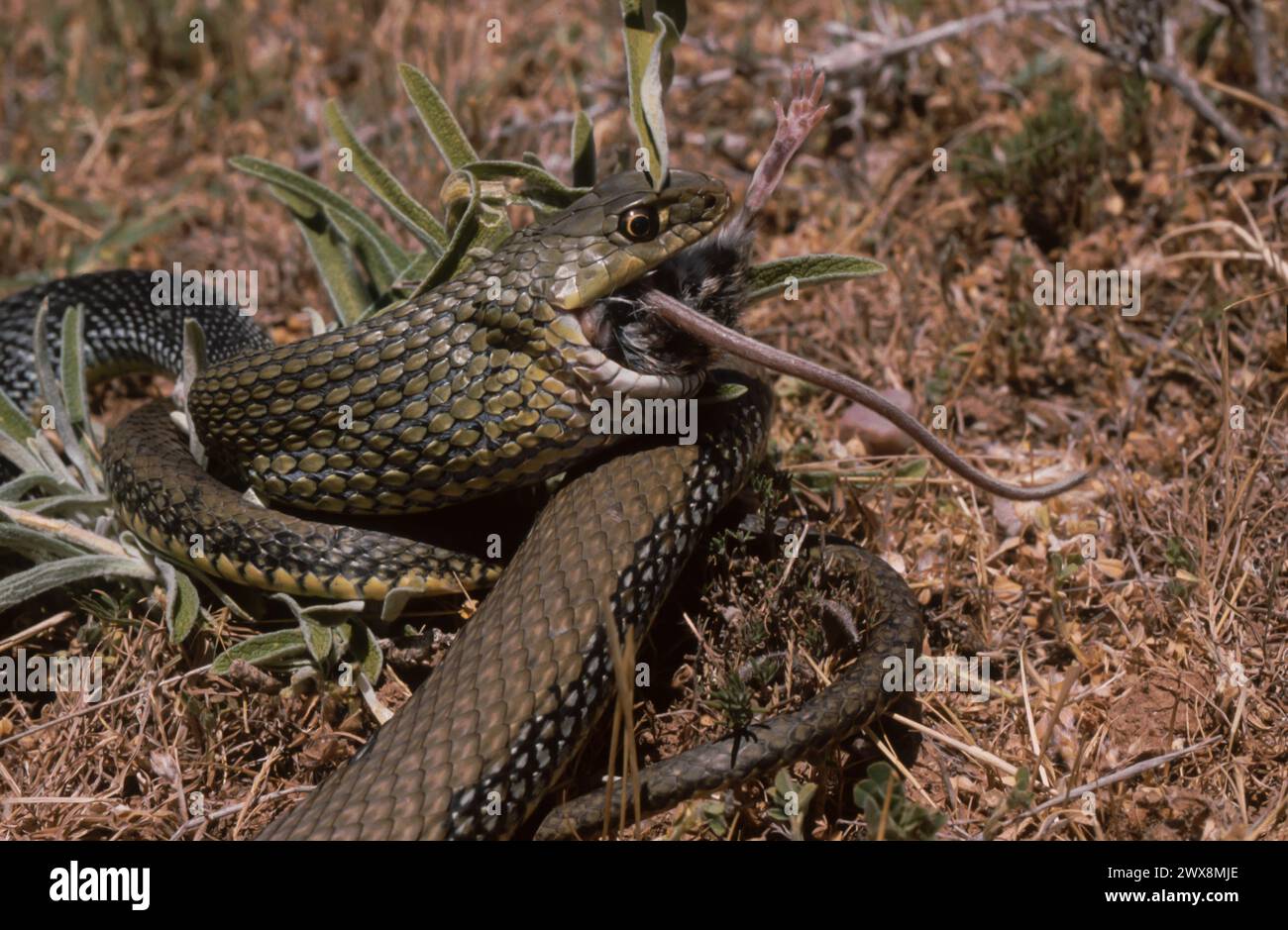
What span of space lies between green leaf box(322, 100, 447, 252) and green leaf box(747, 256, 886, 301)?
1188mm

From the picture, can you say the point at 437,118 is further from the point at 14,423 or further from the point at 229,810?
the point at 229,810

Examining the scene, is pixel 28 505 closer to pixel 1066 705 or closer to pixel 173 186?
pixel 173 186

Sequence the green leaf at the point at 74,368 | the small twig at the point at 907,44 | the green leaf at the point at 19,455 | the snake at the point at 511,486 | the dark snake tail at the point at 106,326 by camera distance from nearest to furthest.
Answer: the snake at the point at 511,486, the green leaf at the point at 19,455, the green leaf at the point at 74,368, the dark snake tail at the point at 106,326, the small twig at the point at 907,44

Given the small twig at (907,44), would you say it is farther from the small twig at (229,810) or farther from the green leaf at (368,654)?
the small twig at (229,810)

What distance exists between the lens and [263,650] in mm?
4168

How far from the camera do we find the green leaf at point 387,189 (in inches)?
185

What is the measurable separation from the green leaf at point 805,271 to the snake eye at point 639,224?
1.75 ft

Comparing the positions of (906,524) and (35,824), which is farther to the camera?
(906,524)

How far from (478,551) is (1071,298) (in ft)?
9.38

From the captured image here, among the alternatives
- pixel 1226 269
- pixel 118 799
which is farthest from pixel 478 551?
pixel 1226 269

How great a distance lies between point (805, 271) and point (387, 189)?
1630 mm

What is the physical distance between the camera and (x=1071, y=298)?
17.8 feet

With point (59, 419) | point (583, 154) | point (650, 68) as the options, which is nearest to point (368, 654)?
point (59, 419)

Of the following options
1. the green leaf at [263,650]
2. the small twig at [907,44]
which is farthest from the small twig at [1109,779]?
the small twig at [907,44]
